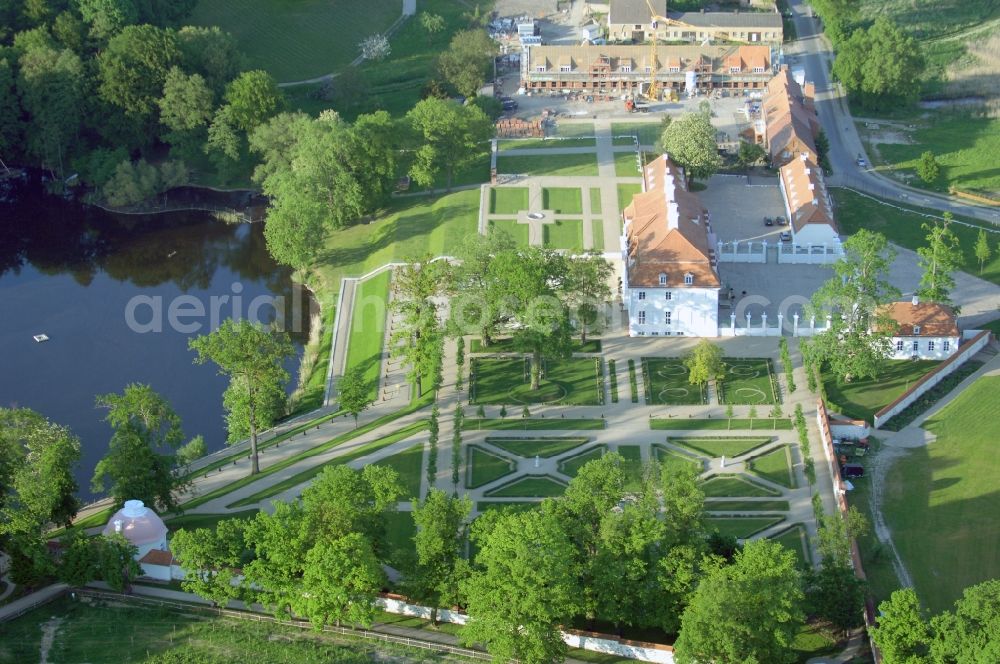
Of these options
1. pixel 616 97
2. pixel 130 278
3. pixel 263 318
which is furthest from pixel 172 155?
pixel 616 97

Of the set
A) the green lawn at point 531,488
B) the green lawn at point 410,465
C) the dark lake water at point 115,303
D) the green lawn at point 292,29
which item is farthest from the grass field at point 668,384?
the green lawn at point 292,29

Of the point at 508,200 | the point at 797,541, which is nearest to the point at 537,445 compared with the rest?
the point at 797,541

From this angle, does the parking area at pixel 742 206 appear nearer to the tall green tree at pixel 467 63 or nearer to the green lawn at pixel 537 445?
the tall green tree at pixel 467 63

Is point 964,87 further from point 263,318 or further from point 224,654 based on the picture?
point 224,654

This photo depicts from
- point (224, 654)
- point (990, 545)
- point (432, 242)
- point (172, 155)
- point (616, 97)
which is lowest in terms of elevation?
point (224, 654)

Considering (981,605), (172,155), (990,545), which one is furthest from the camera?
(172,155)

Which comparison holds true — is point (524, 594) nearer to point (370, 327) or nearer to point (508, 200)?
point (370, 327)

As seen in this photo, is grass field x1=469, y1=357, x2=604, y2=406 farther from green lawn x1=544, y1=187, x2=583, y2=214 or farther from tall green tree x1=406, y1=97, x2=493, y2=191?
tall green tree x1=406, y1=97, x2=493, y2=191
